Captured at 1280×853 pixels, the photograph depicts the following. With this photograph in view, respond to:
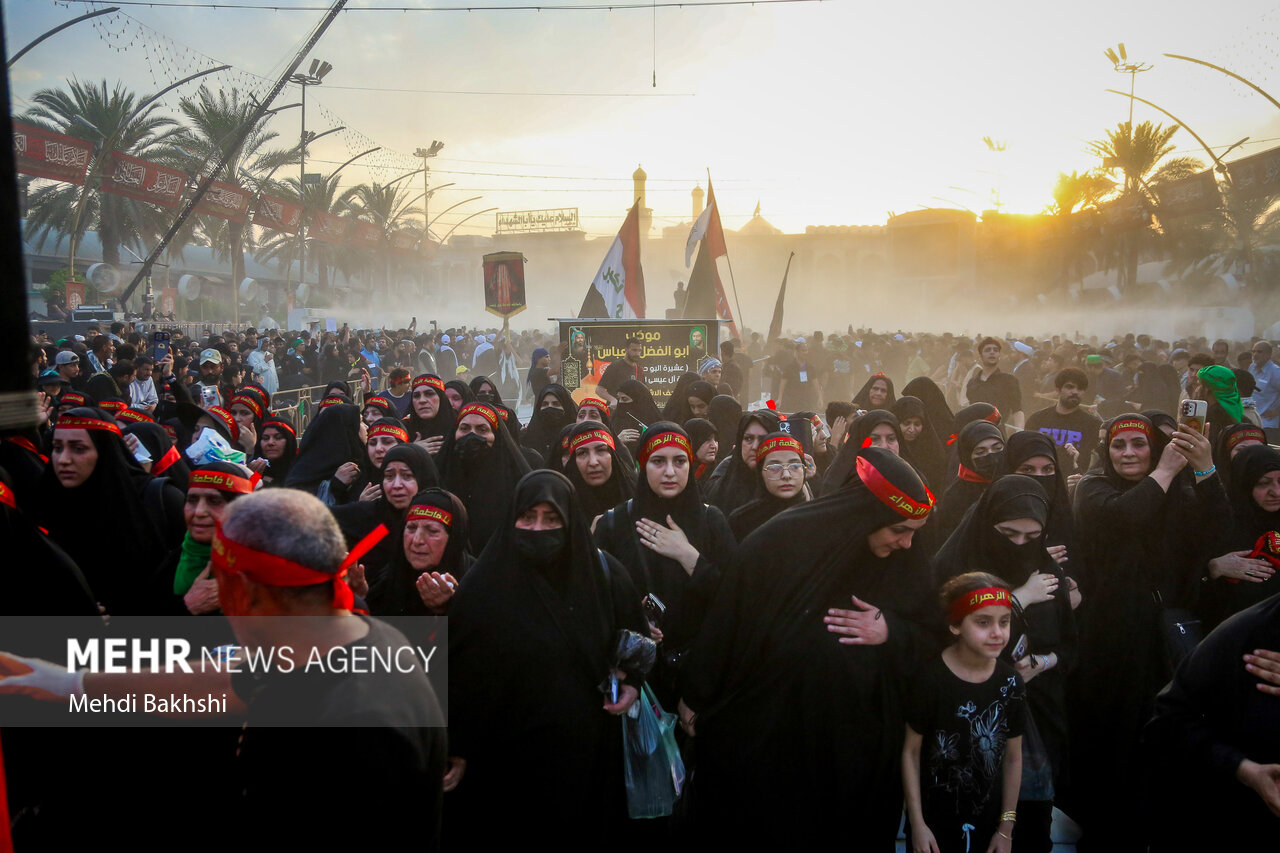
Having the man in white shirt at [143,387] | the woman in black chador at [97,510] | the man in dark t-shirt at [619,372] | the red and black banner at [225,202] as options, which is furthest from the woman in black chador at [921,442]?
the red and black banner at [225,202]

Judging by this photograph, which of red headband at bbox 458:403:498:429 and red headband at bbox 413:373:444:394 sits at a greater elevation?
red headband at bbox 413:373:444:394

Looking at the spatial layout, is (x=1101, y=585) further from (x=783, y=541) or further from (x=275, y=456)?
(x=275, y=456)

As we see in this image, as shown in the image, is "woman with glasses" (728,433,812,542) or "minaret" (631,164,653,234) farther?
"minaret" (631,164,653,234)

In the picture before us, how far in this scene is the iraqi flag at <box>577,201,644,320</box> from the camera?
1393 cm

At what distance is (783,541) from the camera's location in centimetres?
296

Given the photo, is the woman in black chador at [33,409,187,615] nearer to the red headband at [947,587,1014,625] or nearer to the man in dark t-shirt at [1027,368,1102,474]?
the red headband at [947,587,1014,625]

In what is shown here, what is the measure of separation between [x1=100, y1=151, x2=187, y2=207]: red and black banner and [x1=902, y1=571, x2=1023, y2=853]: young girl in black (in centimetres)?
2141

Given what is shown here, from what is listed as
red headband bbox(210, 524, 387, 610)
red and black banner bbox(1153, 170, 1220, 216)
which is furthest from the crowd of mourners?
red and black banner bbox(1153, 170, 1220, 216)

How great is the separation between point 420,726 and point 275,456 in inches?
182

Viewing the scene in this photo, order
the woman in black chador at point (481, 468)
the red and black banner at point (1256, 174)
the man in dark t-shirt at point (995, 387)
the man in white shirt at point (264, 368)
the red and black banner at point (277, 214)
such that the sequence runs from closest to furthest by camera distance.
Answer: the woman in black chador at point (481, 468) < the man in dark t-shirt at point (995, 387) < the man in white shirt at point (264, 368) < the red and black banner at point (1256, 174) < the red and black banner at point (277, 214)

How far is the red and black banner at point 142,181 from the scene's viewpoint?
1880 centimetres

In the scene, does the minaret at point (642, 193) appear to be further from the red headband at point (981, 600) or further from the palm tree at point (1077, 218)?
the red headband at point (981, 600)

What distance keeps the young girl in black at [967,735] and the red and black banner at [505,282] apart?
13.0 meters

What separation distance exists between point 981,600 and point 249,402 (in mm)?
5844
